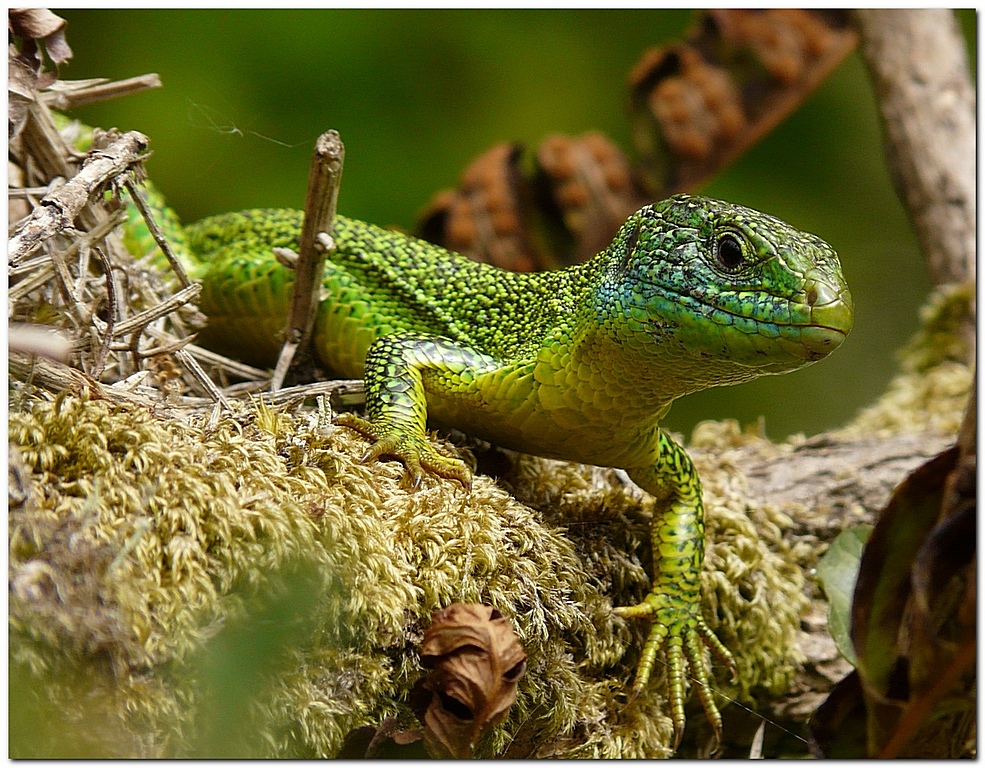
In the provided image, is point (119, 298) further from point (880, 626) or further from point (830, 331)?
point (880, 626)

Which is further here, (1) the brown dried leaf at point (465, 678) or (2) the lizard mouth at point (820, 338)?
(2) the lizard mouth at point (820, 338)

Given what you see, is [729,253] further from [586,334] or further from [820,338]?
[586,334]

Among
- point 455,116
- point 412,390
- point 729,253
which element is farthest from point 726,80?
point 412,390

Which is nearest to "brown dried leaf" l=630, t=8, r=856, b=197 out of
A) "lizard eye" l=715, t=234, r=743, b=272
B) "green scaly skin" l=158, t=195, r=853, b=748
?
"green scaly skin" l=158, t=195, r=853, b=748

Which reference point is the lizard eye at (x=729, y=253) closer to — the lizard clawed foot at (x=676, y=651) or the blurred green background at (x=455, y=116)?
the lizard clawed foot at (x=676, y=651)

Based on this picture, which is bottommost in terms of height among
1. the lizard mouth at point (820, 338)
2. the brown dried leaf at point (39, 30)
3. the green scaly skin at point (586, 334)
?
the green scaly skin at point (586, 334)

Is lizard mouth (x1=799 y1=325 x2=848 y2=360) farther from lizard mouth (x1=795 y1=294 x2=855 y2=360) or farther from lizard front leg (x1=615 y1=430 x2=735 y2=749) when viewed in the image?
lizard front leg (x1=615 y1=430 x2=735 y2=749)

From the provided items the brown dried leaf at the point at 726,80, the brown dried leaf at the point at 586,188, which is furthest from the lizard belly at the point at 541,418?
the brown dried leaf at the point at 726,80
